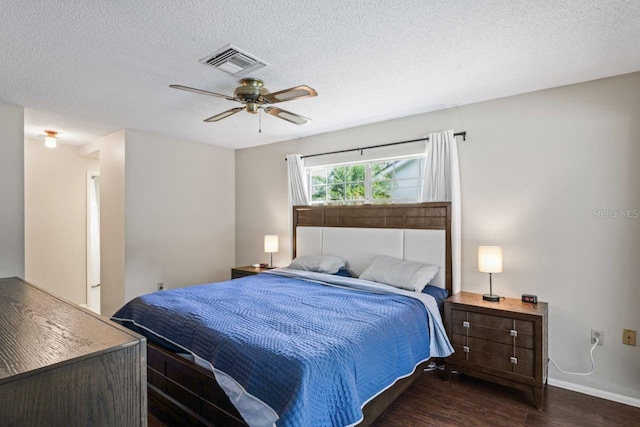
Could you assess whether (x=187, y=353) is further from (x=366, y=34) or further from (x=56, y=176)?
(x=56, y=176)

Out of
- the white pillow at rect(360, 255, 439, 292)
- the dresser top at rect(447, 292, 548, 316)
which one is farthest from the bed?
the dresser top at rect(447, 292, 548, 316)

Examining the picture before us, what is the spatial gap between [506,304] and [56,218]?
5.80 metres

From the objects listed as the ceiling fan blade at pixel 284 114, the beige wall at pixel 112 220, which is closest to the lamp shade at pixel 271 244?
the beige wall at pixel 112 220

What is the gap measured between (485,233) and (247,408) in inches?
102

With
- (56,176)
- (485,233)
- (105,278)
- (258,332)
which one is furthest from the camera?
(56,176)

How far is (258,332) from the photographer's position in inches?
80.0

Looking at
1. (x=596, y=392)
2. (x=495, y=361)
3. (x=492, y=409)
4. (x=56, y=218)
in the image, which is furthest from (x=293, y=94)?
(x=56, y=218)

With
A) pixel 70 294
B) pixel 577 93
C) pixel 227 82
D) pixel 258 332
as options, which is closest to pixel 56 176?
pixel 70 294

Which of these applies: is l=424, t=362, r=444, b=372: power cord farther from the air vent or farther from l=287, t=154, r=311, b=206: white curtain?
the air vent

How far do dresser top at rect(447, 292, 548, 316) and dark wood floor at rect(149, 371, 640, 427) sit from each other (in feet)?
2.24

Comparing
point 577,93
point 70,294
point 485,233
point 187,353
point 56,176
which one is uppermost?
point 577,93

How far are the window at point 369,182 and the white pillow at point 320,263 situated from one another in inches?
30.7

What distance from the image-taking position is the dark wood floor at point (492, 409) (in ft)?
7.80

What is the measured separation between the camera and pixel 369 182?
4.17m
